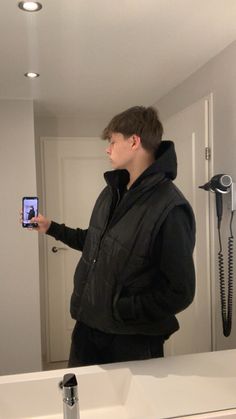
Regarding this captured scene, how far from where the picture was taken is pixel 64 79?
1140 mm

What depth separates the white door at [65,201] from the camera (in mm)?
1116

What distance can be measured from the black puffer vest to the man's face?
0.12 feet

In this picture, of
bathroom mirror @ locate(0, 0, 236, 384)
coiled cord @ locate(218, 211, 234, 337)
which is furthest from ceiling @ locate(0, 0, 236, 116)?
coiled cord @ locate(218, 211, 234, 337)

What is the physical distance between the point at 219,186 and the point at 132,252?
0.45 meters

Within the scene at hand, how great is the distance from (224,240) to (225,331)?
323mm

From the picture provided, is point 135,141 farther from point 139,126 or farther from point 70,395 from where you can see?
point 70,395

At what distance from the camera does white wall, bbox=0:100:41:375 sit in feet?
3.59

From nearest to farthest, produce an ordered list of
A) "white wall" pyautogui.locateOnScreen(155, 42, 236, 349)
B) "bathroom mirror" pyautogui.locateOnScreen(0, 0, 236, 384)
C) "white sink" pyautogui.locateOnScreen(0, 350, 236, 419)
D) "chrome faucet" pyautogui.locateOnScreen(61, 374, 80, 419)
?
"chrome faucet" pyautogui.locateOnScreen(61, 374, 80, 419)
"white sink" pyautogui.locateOnScreen(0, 350, 236, 419)
"bathroom mirror" pyautogui.locateOnScreen(0, 0, 236, 384)
"white wall" pyautogui.locateOnScreen(155, 42, 236, 349)

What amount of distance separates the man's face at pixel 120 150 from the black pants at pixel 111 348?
0.51m

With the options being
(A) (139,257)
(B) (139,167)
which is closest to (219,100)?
(B) (139,167)

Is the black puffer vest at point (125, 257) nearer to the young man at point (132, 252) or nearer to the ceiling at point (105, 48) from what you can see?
the young man at point (132, 252)

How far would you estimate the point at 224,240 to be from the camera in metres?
1.28

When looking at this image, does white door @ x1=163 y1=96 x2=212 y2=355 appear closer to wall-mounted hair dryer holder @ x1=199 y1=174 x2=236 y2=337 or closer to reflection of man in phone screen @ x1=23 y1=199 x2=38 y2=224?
wall-mounted hair dryer holder @ x1=199 y1=174 x2=236 y2=337

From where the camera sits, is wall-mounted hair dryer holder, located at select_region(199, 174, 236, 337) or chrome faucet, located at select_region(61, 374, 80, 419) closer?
chrome faucet, located at select_region(61, 374, 80, 419)
